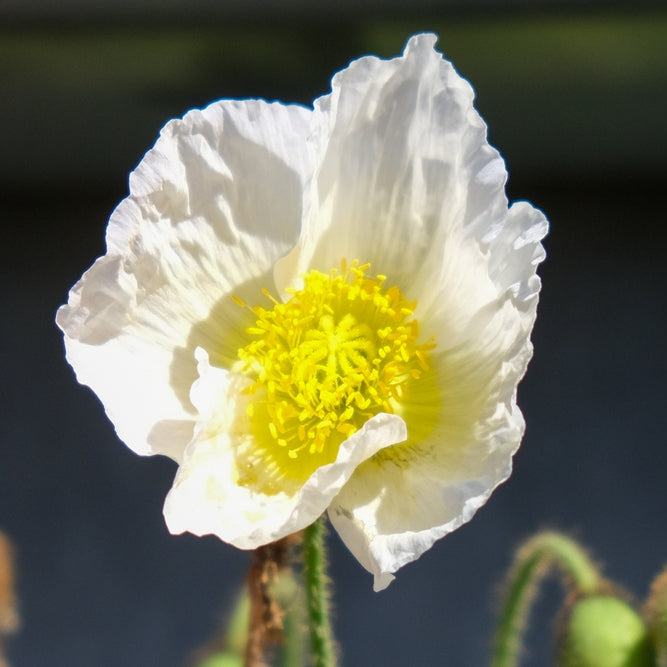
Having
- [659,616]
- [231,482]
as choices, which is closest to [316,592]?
[231,482]

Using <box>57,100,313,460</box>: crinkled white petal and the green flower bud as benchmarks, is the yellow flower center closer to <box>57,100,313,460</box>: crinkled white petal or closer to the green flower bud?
<box>57,100,313,460</box>: crinkled white petal

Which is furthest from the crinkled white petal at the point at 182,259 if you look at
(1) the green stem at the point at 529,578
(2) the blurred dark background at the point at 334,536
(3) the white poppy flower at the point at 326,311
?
(2) the blurred dark background at the point at 334,536

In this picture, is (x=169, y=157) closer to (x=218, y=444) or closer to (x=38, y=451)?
(x=218, y=444)

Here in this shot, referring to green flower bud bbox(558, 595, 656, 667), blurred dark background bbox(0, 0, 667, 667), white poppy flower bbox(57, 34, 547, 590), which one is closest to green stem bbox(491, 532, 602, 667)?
green flower bud bbox(558, 595, 656, 667)

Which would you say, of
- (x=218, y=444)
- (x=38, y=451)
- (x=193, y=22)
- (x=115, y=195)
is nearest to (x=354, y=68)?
(x=218, y=444)

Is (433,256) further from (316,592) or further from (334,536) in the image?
(334,536)
